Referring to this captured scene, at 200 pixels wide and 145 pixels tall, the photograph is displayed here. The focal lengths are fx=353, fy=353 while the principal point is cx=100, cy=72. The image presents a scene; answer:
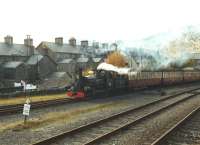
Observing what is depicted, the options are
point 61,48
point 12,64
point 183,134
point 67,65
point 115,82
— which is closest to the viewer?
point 183,134

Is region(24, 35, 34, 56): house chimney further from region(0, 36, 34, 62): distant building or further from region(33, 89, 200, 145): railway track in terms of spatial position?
region(33, 89, 200, 145): railway track

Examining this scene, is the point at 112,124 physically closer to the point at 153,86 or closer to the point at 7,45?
the point at 153,86

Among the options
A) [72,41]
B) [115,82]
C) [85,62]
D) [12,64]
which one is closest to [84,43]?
[72,41]

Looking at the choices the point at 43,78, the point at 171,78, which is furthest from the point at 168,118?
the point at 43,78

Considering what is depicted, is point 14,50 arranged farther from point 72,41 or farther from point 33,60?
point 72,41

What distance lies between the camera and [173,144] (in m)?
12.4

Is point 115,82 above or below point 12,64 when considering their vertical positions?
below

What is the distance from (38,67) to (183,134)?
67.8 m

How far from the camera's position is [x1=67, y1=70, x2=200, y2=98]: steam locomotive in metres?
29.5

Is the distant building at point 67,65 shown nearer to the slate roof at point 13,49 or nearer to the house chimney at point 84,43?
the slate roof at point 13,49

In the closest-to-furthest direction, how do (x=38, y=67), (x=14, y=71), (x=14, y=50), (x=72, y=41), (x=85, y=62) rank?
(x=14, y=71)
(x=38, y=67)
(x=14, y=50)
(x=85, y=62)
(x=72, y=41)

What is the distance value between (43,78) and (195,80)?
34818mm

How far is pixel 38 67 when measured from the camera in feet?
261

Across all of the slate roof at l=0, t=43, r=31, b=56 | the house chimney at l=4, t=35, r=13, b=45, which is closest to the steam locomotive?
the slate roof at l=0, t=43, r=31, b=56
